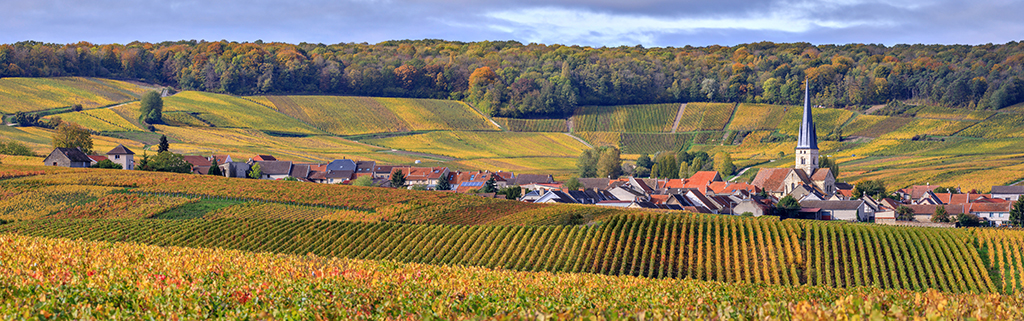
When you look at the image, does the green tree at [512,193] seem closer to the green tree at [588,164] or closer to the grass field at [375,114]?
the green tree at [588,164]

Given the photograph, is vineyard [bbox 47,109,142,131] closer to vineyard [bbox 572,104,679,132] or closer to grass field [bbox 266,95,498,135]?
grass field [bbox 266,95,498,135]

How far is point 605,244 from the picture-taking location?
36.6 metres

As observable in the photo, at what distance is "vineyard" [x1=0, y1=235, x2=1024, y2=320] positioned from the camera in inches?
406

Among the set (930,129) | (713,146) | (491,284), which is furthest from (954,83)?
(491,284)

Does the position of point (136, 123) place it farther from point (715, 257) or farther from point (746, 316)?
point (746, 316)

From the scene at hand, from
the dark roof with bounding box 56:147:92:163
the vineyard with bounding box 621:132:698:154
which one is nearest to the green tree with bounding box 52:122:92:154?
the dark roof with bounding box 56:147:92:163

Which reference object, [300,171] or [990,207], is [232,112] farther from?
[990,207]

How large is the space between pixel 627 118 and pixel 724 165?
2023 inches

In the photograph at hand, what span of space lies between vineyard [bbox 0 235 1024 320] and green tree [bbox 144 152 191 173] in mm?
Answer: 60867

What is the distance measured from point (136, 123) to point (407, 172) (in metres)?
58.1

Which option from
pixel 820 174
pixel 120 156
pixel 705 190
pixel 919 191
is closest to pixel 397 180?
pixel 120 156

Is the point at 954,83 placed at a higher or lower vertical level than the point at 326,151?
higher

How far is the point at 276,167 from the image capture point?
98.3m

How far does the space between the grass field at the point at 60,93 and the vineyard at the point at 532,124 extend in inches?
2777
